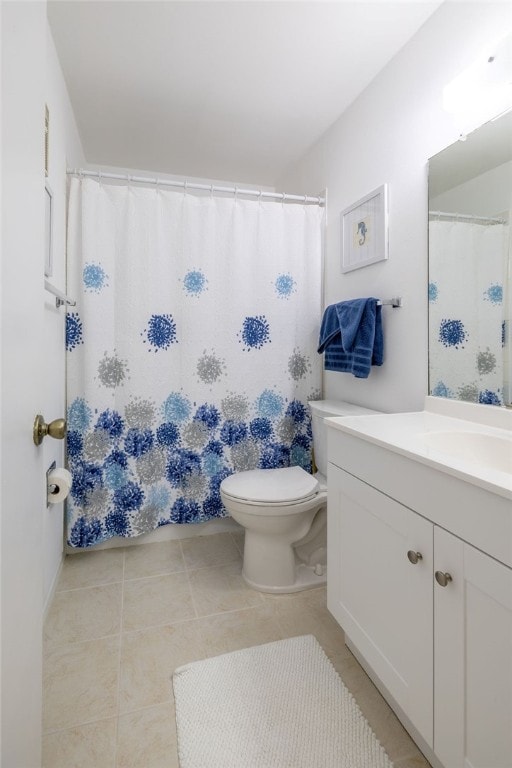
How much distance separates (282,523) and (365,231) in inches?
55.6

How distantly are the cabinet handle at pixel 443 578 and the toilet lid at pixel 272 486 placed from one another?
0.85 meters

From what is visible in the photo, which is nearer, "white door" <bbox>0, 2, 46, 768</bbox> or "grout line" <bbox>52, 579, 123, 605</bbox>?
"white door" <bbox>0, 2, 46, 768</bbox>

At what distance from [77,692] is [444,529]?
1.24 metres

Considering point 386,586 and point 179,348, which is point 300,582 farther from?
point 179,348

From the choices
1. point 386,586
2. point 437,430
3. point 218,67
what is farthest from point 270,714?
point 218,67

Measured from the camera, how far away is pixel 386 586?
1093 millimetres

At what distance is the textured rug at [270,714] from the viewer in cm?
106

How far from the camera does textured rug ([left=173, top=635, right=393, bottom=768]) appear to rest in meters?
1.06

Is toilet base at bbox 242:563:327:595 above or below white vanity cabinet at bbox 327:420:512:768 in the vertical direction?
below

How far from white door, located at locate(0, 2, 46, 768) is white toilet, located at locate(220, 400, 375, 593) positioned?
1.01 m

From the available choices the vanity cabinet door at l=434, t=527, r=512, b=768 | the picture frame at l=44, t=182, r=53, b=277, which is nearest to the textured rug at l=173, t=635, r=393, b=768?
the vanity cabinet door at l=434, t=527, r=512, b=768

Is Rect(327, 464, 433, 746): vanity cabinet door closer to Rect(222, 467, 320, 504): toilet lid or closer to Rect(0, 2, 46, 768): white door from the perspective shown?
Rect(222, 467, 320, 504): toilet lid

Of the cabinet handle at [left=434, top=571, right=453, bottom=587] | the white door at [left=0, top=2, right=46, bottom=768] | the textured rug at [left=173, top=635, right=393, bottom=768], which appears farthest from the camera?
the textured rug at [left=173, top=635, right=393, bottom=768]

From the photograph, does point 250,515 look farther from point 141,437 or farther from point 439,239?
point 439,239
